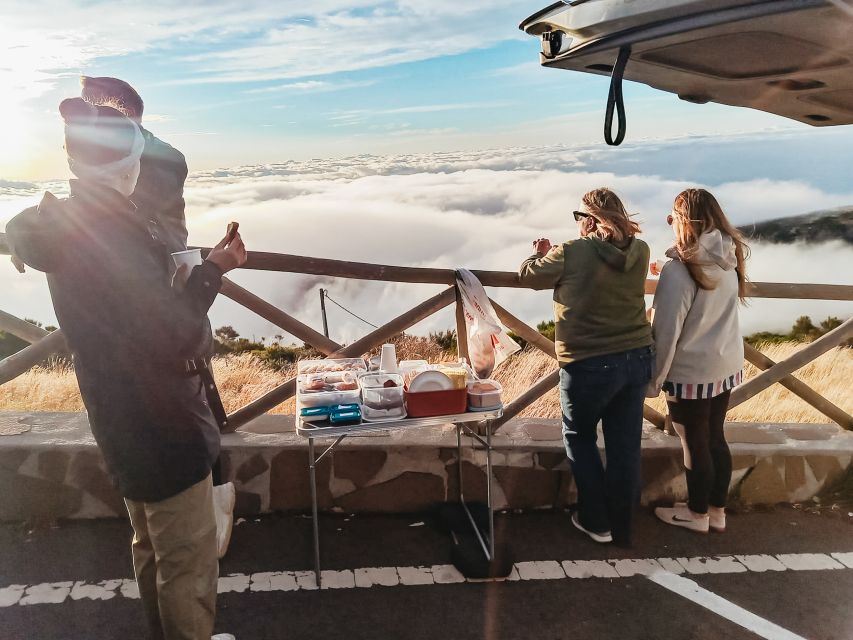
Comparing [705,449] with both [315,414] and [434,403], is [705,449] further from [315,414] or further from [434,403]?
[315,414]

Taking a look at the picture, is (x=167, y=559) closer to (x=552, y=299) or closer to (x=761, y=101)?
(x=552, y=299)

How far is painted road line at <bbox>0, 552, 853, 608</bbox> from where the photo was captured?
11.0 ft

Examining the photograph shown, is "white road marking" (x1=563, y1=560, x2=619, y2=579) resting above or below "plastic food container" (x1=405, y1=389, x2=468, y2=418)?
below

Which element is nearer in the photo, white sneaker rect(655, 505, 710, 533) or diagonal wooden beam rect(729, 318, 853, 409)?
white sneaker rect(655, 505, 710, 533)

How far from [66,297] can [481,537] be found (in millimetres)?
2407

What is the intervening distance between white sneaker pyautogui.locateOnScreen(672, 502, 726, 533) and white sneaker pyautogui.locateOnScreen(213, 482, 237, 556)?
256cm

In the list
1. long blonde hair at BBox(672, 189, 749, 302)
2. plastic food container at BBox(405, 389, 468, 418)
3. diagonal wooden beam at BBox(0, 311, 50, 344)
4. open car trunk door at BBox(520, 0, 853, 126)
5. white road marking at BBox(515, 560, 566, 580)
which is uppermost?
open car trunk door at BBox(520, 0, 853, 126)

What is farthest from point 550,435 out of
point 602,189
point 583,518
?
point 602,189

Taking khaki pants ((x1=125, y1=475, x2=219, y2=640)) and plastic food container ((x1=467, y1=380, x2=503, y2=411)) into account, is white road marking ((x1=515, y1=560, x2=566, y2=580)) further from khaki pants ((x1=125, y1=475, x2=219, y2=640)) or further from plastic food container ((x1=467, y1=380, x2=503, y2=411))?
khaki pants ((x1=125, y1=475, x2=219, y2=640))

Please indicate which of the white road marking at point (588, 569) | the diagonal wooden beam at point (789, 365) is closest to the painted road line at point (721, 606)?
the white road marking at point (588, 569)

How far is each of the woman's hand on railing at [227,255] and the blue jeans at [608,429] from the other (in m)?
1.89

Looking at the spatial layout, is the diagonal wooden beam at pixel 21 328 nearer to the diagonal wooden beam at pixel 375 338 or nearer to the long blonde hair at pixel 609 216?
the diagonal wooden beam at pixel 375 338

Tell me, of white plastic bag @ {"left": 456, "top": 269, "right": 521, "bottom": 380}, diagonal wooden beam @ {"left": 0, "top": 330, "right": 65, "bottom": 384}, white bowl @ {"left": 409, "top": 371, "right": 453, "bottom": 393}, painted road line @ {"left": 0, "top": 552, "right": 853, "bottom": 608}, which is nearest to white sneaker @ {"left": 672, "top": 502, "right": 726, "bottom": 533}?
painted road line @ {"left": 0, "top": 552, "right": 853, "bottom": 608}

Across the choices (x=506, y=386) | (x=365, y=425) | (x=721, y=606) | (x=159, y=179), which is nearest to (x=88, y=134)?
(x=159, y=179)
